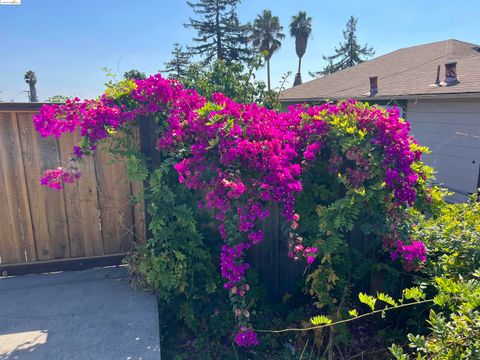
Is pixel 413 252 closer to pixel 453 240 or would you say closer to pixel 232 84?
pixel 453 240

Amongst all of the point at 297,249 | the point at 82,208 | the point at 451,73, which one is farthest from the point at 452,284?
the point at 451,73

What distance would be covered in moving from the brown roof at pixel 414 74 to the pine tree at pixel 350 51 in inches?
891

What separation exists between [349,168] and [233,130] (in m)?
0.82

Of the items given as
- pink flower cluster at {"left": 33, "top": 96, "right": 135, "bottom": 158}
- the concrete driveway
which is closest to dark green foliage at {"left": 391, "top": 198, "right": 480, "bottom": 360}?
the concrete driveway

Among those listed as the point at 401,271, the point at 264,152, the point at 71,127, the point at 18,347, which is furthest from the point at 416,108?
the point at 18,347

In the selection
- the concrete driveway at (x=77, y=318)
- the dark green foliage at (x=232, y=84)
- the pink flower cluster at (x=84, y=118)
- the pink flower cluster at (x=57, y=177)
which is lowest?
the concrete driveway at (x=77, y=318)

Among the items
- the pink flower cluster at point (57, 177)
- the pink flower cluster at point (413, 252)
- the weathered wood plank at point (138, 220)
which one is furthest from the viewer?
the weathered wood plank at point (138, 220)

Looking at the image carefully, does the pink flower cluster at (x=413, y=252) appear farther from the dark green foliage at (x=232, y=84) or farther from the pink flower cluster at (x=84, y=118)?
the dark green foliage at (x=232, y=84)

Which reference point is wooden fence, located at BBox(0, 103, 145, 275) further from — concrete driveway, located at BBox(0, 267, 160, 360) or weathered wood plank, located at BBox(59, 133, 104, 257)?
concrete driveway, located at BBox(0, 267, 160, 360)

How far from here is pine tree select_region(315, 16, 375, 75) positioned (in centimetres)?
3444

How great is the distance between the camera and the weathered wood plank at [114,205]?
3150 millimetres

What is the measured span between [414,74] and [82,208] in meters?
8.61

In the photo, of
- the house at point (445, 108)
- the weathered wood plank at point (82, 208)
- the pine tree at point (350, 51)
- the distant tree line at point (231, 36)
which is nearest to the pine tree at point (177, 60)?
the distant tree line at point (231, 36)

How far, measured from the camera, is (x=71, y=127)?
2477mm
